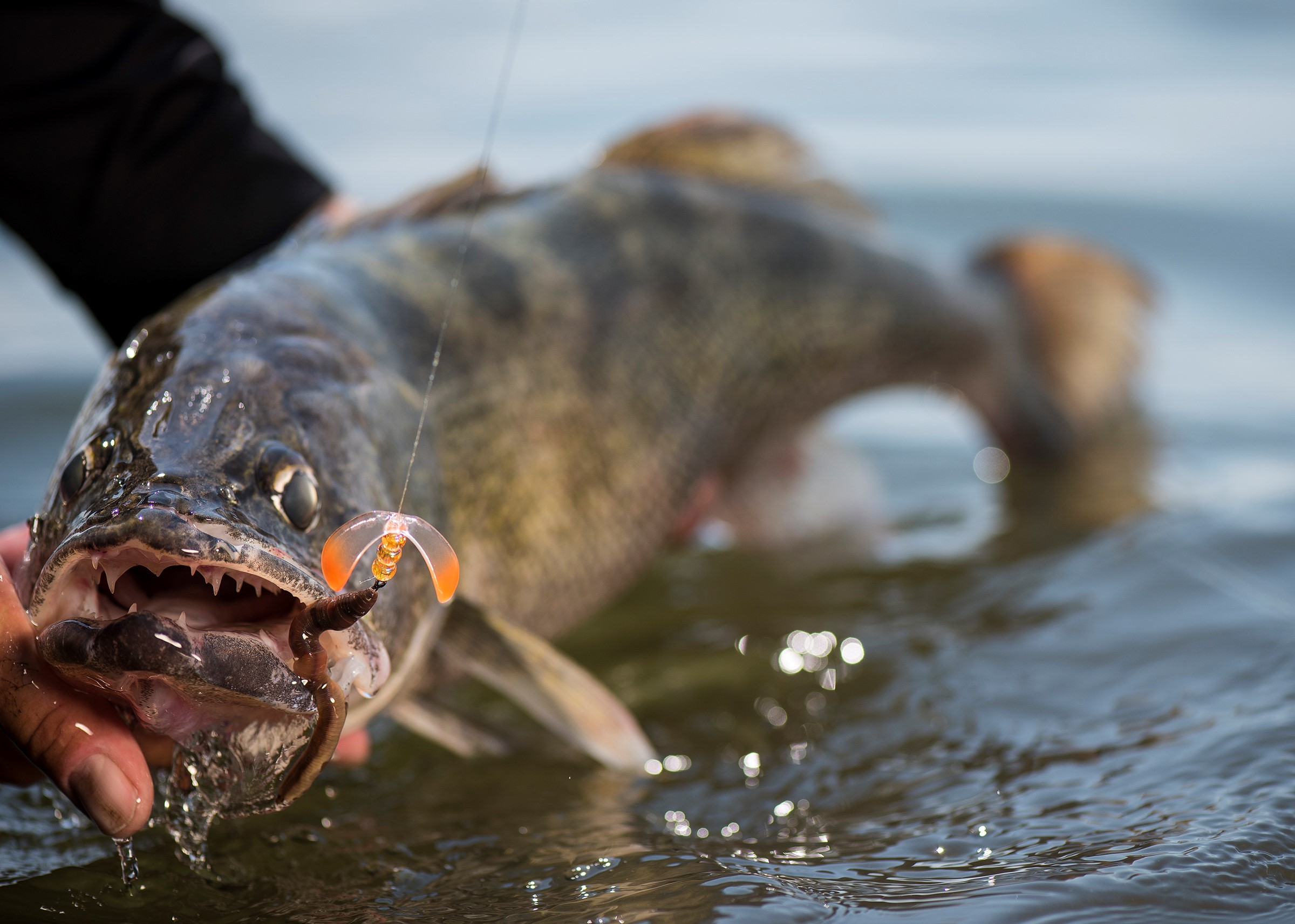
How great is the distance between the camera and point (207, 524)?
1.44 meters

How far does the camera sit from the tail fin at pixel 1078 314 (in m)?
4.30

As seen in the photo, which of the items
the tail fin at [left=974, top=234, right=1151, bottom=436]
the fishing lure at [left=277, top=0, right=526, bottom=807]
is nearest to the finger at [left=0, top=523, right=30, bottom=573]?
the fishing lure at [left=277, top=0, right=526, bottom=807]

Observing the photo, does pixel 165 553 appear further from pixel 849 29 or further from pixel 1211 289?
pixel 849 29

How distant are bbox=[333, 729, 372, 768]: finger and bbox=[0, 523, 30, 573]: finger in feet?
1.96

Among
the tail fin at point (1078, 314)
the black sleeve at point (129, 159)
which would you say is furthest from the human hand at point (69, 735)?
the tail fin at point (1078, 314)

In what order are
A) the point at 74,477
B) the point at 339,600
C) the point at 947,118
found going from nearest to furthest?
1. the point at 339,600
2. the point at 74,477
3. the point at 947,118

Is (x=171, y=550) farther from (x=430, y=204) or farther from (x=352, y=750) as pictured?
(x=430, y=204)

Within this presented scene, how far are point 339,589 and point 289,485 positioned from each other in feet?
0.83

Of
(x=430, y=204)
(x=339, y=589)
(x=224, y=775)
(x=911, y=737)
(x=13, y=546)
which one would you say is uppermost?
(x=430, y=204)

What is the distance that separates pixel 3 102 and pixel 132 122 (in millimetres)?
271

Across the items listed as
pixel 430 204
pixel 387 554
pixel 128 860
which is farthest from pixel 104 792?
pixel 430 204

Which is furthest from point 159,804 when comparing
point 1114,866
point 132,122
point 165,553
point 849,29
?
point 849,29

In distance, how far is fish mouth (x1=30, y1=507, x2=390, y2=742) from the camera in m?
1.37

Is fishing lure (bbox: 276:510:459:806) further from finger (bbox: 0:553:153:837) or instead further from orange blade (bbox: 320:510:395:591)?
finger (bbox: 0:553:153:837)
